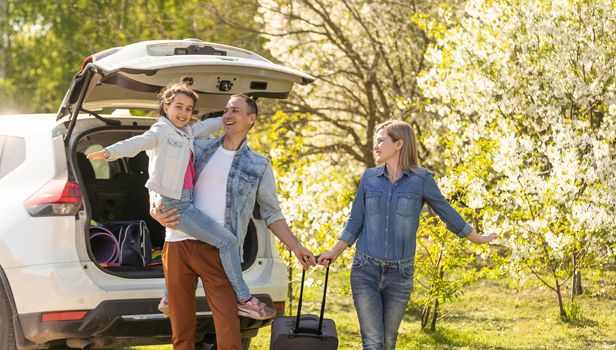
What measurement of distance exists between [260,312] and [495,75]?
6132 millimetres

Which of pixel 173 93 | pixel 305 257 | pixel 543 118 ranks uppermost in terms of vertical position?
pixel 543 118

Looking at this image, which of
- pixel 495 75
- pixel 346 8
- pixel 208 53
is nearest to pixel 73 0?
pixel 346 8

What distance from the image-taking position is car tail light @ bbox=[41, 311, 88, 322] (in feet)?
19.4

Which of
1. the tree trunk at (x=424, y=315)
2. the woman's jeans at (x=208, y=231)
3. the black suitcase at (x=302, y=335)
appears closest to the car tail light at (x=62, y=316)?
the woman's jeans at (x=208, y=231)

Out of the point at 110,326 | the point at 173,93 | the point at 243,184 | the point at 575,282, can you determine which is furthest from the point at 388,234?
the point at 575,282

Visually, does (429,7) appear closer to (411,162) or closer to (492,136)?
(492,136)

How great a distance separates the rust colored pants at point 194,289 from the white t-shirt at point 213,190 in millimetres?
120

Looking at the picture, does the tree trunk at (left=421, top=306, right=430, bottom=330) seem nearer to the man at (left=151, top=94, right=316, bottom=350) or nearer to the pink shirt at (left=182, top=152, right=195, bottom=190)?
the man at (left=151, top=94, right=316, bottom=350)

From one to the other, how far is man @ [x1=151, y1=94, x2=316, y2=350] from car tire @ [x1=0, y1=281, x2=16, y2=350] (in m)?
1.06

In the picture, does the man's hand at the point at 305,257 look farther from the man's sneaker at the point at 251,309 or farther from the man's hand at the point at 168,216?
the man's hand at the point at 168,216

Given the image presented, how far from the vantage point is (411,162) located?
5824mm

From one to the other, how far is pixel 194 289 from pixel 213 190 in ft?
1.82

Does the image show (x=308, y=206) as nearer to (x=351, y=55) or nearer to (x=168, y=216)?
(x=168, y=216)

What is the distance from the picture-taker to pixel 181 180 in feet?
18.3
